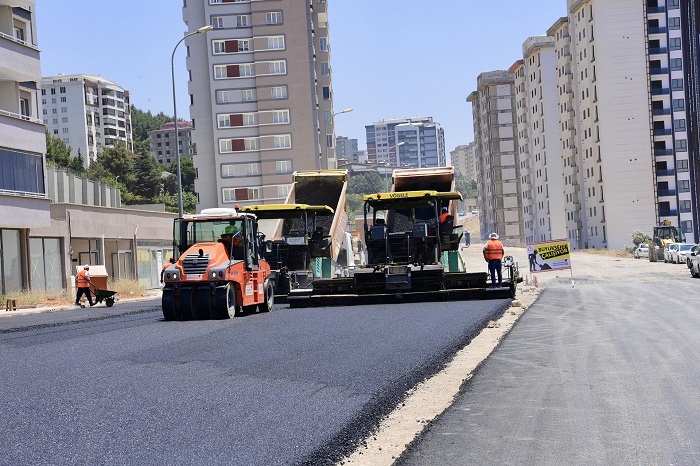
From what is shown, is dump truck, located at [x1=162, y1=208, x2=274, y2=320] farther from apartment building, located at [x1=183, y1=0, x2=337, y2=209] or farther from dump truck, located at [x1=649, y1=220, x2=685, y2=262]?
apartment building, located at [x1=183, y1=0, x2=337, y2=209]

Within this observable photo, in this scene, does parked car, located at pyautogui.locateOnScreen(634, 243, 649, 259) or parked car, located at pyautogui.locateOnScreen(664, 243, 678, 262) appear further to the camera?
parked car, located at pyautogui.locateOnScreen(634, 243, 649, 259)

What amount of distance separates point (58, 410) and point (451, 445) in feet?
14.2

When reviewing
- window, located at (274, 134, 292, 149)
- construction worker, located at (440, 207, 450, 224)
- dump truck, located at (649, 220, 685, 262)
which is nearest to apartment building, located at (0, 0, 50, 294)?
construction worker, located at (440, 207, 450, 224)

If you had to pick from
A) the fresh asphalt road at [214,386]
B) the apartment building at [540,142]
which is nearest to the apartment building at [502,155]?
the apartment building at [540,142]

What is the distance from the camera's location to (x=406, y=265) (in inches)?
1066

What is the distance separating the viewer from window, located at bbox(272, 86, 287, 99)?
9469 cm

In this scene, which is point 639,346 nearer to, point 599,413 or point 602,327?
point 602,327

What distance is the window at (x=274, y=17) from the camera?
9450 centimetres

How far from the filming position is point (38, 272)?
43.2 meters

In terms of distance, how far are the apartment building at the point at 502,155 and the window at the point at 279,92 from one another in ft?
223

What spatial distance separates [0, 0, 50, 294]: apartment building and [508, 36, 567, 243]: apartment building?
3534 inches

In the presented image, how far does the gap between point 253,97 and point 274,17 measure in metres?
7.68

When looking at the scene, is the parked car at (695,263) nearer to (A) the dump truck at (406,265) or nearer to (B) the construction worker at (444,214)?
(A) the dump truck at (406,265)

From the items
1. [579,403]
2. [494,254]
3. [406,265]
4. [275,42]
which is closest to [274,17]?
[275,42]
